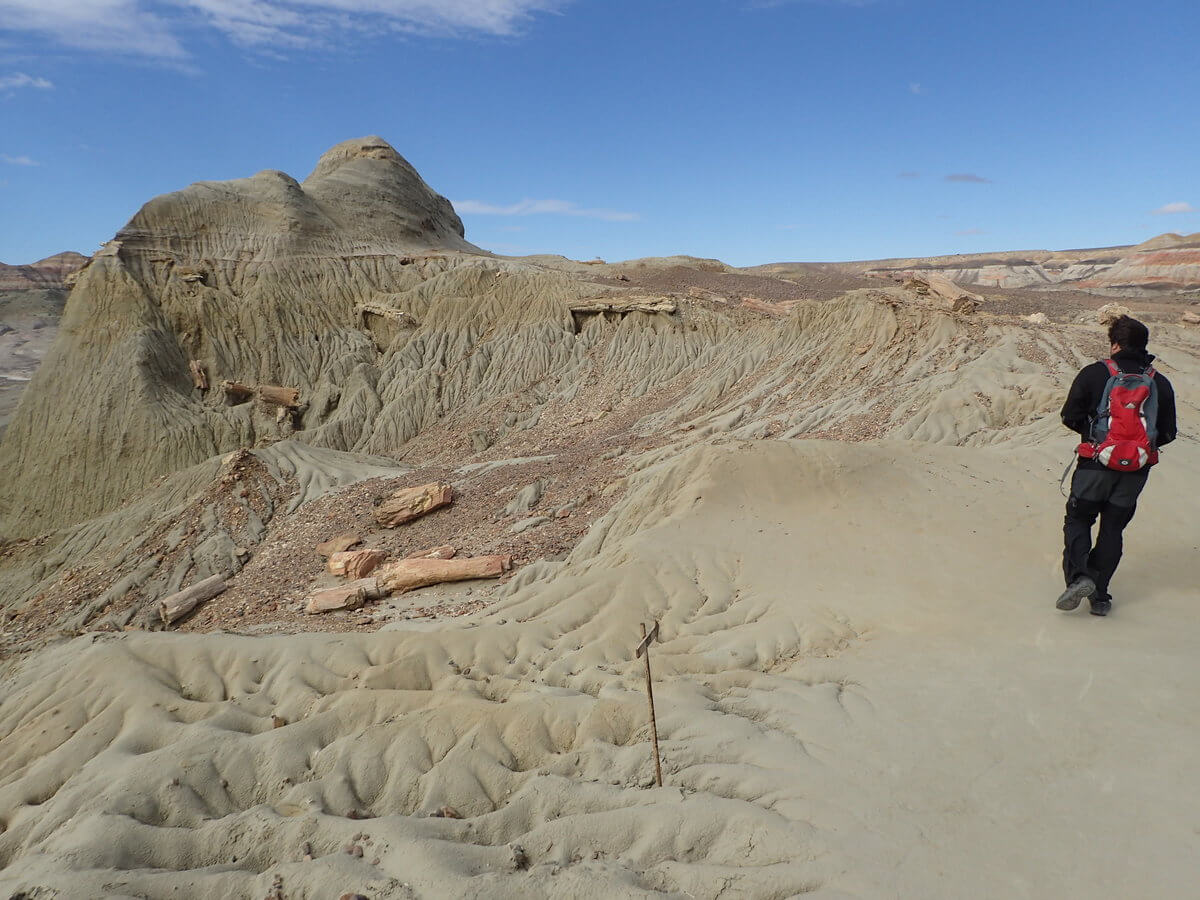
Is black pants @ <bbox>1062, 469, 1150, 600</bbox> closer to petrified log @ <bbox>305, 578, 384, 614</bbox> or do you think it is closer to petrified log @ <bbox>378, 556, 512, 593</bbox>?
petrified log @ <bbox>378, 556, 512, 593</bbox>

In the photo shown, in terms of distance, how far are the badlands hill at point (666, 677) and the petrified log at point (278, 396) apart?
975 centimetres

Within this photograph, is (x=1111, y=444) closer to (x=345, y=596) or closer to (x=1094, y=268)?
(x=345, y=596)

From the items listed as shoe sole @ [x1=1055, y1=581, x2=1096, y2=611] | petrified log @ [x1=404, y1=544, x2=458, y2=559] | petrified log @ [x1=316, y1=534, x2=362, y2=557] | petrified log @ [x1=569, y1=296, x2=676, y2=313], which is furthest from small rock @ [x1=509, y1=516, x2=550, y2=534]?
petrified log @ [x1=569, y1=296, x2=676, y2=313]

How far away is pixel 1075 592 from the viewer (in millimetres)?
4555

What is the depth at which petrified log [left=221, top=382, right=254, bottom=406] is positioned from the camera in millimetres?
24641

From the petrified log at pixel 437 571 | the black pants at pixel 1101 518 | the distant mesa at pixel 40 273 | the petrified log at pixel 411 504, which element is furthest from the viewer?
the distant mesa at pixel 40 273

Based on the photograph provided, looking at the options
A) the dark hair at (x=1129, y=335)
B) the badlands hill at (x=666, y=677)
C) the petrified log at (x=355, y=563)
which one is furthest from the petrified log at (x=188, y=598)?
the dark hair at (x=1129, y=335)

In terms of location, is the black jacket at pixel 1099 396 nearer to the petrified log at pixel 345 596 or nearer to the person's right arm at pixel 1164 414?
the person's right arm at pixel 1164 414

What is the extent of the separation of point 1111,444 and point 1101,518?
1.65 ft

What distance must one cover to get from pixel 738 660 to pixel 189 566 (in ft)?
35.8

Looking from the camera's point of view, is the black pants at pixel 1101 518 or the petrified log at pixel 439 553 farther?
the petrified log at pixel 439 553

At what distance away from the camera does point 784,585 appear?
19.5ft

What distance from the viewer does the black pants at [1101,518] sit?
441 cm

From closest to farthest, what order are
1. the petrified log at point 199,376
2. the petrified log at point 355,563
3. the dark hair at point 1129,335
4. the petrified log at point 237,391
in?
the dark hair at point 1129,335
the petrified log at point 355,563
the petrified log at point 237,391
the petrified log at point 199,376
